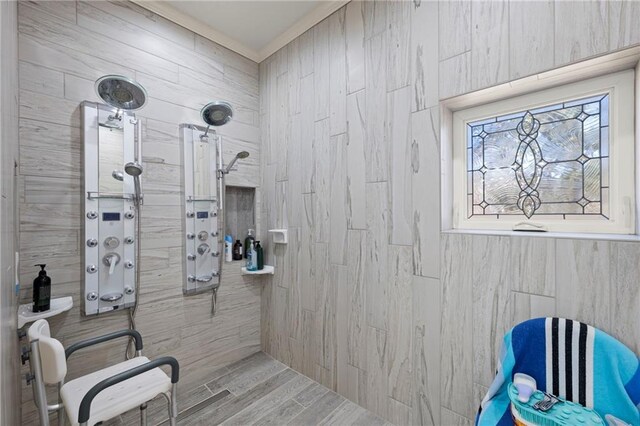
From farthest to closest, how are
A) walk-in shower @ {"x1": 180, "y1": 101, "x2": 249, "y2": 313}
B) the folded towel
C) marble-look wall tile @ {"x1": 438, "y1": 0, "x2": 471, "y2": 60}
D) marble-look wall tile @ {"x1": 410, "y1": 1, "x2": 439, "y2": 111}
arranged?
walk-in shower @ {"x1": 180, "y1": 101, "x2": 249, "y2": 313} < marble-look wall tile @ {"x1": 410, "y1": 1, "x2": 439, "y2": 111} < marble-look wall tile @ {"x1": 438, "y1": 0, "x2": 471, "y2": 60} < the folded towel

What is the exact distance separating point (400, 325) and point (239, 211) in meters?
1.65

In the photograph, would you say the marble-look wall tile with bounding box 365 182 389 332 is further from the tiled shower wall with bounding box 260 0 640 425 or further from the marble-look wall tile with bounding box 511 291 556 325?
the marble-look wall tile with bounding box 511 291 556 325

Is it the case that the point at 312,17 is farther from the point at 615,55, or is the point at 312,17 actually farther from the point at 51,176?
the point at 51,176

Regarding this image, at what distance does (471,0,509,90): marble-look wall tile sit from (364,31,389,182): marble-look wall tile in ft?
1.58

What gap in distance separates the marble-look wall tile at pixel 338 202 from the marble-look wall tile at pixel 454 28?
731 mm

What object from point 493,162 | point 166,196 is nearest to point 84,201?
point 166,196

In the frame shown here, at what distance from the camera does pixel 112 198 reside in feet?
5.41

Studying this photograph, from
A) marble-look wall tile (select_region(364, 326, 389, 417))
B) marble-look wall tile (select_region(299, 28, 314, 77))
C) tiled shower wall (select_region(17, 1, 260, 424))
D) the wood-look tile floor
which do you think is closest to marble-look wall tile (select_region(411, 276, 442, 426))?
marble-look wall tile (select_region(364, 326, 389, 417))

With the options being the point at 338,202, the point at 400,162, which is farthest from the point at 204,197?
the point at 400,162

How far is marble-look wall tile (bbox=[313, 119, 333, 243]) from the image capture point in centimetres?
193

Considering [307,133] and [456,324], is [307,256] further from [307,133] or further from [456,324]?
[456,324]

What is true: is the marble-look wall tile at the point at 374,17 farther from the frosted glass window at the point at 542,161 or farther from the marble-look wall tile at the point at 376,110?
the frosted glass window at the point at 542,161

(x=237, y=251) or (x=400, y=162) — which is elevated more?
(x=400, y=162)

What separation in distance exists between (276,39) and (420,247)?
80.0 inches
